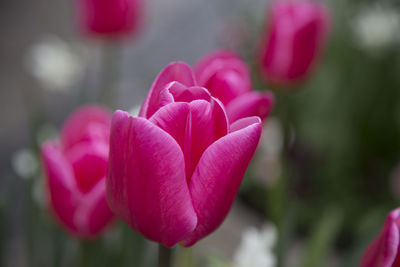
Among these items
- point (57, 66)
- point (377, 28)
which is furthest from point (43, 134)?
point (377, 28)

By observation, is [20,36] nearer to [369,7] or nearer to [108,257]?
[369,7]

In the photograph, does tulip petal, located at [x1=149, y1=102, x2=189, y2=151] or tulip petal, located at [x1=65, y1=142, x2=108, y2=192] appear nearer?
tulip petal, located at [x1=149, y1=102, x2=189, y2=151]

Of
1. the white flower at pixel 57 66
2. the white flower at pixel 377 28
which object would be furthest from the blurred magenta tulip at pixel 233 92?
the white flower at pixel 377 28

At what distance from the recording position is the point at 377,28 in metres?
0.87

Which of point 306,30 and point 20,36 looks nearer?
point 306,30

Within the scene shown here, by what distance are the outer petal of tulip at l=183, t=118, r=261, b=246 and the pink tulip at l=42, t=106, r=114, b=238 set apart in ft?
0.41

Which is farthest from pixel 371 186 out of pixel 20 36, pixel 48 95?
pixel 20 36

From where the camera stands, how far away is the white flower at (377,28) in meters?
0.87

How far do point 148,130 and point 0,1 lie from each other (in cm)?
186

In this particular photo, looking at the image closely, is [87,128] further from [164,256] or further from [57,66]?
[57,66]

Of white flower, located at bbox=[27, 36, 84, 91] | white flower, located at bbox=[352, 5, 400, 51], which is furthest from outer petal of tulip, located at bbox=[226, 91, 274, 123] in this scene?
white flower, located at bbox=[352, 5, 400, 51]

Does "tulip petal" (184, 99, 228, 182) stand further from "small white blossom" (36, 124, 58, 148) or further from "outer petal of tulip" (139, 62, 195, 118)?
"small white blossom" (36, 124, 58, 148)

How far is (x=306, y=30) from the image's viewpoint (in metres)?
0.52

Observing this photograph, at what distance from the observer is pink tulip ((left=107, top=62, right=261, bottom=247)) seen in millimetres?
191
